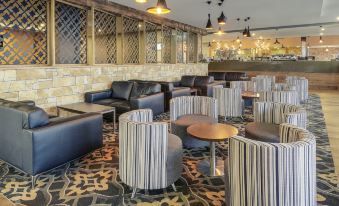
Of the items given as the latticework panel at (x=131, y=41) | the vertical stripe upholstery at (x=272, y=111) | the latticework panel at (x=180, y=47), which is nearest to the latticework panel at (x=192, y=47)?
the latticework panel at (x=180, y=47)

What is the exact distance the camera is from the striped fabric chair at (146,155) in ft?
7.54

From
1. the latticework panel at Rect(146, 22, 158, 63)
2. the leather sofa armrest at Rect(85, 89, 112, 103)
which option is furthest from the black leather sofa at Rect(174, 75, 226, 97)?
the leather sofa armrest at Rect(85, 89, 112, 103)

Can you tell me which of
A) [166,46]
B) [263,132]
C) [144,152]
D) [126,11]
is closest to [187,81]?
[166,46]

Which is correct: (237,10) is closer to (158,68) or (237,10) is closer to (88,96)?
(158,68)

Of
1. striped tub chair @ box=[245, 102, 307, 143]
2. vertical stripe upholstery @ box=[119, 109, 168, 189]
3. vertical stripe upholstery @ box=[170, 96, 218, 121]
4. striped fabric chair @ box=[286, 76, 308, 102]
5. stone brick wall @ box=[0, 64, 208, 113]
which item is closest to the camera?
vertical stripe upholstery @ box=[119, 109, 168, 189]

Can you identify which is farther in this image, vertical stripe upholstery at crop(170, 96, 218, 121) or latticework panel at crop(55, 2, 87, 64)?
latticework panel at crop(55, 2, 87, 64)

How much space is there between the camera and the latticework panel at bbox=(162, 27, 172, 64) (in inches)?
351

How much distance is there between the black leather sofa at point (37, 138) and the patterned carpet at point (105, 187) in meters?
0.18

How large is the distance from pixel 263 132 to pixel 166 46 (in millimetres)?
6463

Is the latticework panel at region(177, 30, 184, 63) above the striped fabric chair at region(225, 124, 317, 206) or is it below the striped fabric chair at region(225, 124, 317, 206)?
above

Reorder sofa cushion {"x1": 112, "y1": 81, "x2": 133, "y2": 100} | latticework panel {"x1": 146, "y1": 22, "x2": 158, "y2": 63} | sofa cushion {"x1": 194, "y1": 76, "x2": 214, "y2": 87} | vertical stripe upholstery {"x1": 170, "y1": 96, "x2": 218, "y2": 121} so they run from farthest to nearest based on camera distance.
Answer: sofa cushion {"x1": 194, "y1": 76, "x2": 214, "y2": 87}
latticework panel {"x1": 146, "y1": 22, "x2": 158, "y2": 63}
sofa cushion {"x1": 112, "y1": 81, "x2": 133, "y2": 100}
vertical stripe upholstery {"x1": 170, "y1": 96, "x2": 218, "y2": 121}

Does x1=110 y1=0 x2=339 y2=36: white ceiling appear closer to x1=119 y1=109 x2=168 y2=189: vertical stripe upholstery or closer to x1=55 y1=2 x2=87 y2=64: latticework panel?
x1=55 y1=2 x2=87 y2=64: latticework panel

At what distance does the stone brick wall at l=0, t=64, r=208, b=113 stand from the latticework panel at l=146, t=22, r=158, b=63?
753mm

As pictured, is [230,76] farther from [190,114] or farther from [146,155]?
[146,155]
